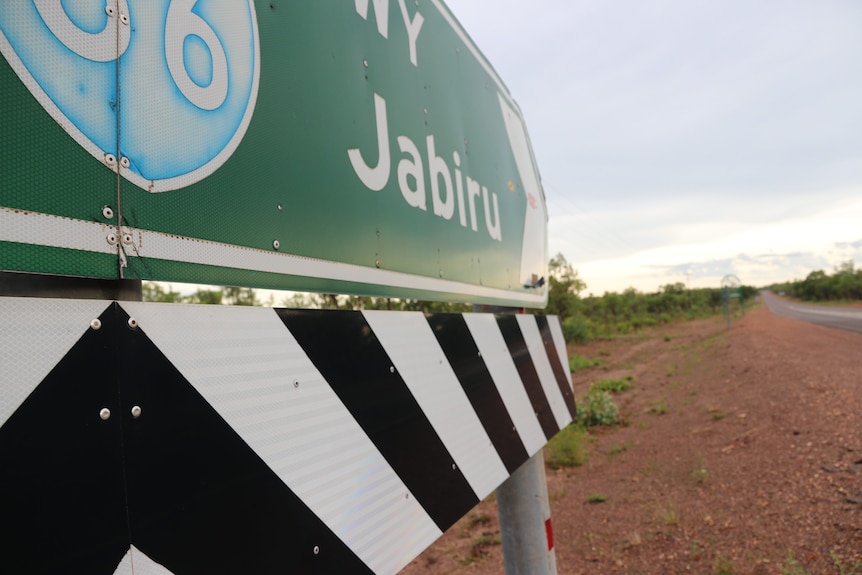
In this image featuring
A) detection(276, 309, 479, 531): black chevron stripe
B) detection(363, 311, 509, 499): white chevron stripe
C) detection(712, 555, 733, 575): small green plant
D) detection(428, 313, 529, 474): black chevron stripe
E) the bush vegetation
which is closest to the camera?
detection(276, 309, 479, 531): black chevron stripe

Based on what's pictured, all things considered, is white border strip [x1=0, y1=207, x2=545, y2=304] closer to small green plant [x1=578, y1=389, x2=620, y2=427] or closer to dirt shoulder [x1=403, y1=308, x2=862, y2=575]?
dirt shoulder [x1=403, y1=308, x2=862, y2=575]

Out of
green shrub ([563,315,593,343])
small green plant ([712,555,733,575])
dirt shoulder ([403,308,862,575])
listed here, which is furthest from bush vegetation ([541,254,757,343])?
small green plant ([712,555,733,575])

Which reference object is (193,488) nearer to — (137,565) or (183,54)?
(137,565)

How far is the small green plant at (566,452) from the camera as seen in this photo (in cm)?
727

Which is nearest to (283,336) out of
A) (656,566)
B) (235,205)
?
(235,205)

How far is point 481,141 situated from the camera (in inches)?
64.2

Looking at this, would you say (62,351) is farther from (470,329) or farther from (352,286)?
(470,329)

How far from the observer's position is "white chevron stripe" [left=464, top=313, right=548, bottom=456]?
1.33m

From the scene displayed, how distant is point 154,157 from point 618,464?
7374 millimetres

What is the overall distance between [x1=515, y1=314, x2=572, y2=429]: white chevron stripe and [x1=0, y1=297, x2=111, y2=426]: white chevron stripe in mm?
1282

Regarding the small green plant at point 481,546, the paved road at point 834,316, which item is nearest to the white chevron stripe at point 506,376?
the small green plant at point 481,546

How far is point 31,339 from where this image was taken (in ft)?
1.49

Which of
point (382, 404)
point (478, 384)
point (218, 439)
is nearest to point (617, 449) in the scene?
point (478, 384)

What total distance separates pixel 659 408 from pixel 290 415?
10.5m
